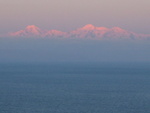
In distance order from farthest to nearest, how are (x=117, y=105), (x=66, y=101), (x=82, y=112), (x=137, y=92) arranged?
(x=137, y=92)
(x=66, y=101)
(x=117, y=105)
(x=82, y=112)

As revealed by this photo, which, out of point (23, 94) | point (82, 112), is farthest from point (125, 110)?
point (23, 94)

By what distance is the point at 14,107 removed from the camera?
2351 inches

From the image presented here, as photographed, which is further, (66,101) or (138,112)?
(66,101)

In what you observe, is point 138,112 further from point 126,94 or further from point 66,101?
point 126,94

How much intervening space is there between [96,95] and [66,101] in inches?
407

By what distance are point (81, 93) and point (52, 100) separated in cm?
1202

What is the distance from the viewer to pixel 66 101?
66.6 meters

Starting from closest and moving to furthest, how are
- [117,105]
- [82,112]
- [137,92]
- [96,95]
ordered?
[82,112], [117,105], [96,95], [137,92]

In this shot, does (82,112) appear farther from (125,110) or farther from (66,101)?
(66,101)

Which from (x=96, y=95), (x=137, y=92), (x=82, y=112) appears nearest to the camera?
(x=82, y=112)

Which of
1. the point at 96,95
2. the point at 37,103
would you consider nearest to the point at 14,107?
the point at 37,103

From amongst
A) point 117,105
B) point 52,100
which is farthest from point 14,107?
point 117,105

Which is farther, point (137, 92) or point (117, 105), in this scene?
point (137, 92)

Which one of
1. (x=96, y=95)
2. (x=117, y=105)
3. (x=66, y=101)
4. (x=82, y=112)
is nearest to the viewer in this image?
(x=82, y=112)
